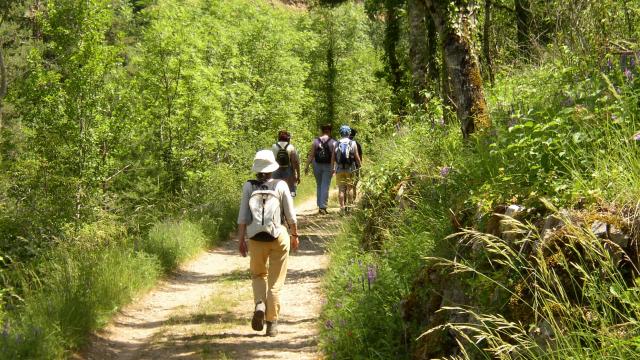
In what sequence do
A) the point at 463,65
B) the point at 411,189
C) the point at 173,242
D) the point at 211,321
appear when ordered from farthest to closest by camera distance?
the point at 173,242 → the point at 211,321 → the point at 411,189 → the point at 463,65

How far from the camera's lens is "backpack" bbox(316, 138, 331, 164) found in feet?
47.1

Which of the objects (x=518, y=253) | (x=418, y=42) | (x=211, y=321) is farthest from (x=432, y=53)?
(x=518, y=253)

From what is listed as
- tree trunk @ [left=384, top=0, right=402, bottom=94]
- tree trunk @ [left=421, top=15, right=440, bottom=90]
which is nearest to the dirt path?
tree trunk @ [left=421, top=15, right=440, bottom=90]

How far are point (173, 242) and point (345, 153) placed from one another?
394 cm

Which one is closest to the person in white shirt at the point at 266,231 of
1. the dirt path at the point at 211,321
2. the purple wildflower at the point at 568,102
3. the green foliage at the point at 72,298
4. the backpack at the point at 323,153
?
the dirt path at the point at 211,321

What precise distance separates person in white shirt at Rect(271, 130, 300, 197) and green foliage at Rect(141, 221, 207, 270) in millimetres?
2018

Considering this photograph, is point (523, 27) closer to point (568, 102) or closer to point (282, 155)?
point (282, 155)

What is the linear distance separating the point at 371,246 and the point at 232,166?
45.0 feet

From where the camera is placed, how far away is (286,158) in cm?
1241

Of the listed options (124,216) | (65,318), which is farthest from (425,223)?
(124,216)

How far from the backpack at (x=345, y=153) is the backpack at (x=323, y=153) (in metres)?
0.61

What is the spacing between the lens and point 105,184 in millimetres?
15234

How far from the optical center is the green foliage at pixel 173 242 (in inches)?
448

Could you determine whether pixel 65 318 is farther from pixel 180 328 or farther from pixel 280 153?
pixel 280 153
